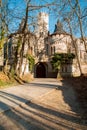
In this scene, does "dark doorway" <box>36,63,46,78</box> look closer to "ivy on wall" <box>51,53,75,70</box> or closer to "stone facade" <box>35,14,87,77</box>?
"stone facade" <box>35,14,87,77</box>

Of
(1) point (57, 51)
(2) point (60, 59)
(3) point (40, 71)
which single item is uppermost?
(1) point (57, 51)

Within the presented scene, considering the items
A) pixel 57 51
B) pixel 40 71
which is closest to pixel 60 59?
pixel 57 51

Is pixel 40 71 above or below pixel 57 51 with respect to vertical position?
below

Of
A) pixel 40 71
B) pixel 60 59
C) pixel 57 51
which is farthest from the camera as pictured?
pixel 40 71

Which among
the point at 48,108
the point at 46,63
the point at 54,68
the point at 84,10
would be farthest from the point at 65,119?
the point at 46,63

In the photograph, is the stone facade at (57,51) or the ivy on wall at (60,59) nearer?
the ivy on wall at (60,59)

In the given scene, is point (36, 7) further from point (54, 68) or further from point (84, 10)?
point (54, 68)

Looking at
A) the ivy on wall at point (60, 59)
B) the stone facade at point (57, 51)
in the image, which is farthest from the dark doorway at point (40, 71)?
the ivy on wall at point (60, 59)

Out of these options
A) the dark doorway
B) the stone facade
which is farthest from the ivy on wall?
the dark doorway

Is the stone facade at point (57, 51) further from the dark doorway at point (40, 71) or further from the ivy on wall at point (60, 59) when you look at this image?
the ivy on wall at point (60, 59)

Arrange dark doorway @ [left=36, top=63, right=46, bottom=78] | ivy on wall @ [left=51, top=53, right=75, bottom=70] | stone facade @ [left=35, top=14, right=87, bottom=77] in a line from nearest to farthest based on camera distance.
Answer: ivy on wall @ [left=51, top=53, right=75, bottom=70]
stone facade @ [left=35, top=14, right=87, bottom=77]
dark doorway @ [left=36, top=63, right=46, bottom=78]

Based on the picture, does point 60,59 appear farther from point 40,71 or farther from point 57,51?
point 40,71

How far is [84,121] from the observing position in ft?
24.5

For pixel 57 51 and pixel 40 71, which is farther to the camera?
pixel 40 71
